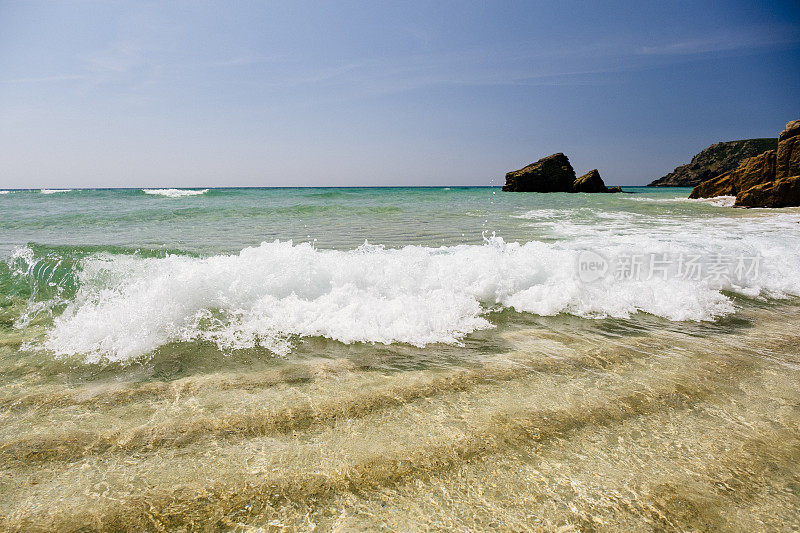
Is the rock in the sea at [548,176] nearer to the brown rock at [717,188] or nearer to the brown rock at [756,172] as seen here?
the brown rock at [717,188]

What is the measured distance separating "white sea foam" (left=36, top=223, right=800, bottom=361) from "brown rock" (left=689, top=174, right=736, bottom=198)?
2403cm

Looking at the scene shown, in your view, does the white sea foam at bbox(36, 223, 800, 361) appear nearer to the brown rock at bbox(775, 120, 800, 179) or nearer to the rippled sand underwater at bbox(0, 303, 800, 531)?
the rippled sand underwater at bbox(0, 303, 800, 531)

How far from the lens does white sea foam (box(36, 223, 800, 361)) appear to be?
137 inches

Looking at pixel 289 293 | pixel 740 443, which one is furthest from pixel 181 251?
pixel 740 443

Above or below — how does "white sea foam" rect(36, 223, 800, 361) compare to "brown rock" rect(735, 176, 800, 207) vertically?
below

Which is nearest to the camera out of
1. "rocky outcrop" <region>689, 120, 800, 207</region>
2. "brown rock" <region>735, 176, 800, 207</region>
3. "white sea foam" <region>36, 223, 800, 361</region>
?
"white sea foam" <region>36, 223, 800, 361</region>

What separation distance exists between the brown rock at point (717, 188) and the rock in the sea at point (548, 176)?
26.6 m

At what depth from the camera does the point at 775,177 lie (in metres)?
19.2

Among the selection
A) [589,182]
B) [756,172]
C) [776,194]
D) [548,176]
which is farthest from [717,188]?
[548,176]

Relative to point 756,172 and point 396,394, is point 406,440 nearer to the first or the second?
point 396,394

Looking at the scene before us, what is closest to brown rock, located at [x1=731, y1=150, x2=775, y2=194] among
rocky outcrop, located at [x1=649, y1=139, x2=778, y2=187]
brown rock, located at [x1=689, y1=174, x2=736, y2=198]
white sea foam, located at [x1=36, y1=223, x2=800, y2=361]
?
brown rock, located at [x1=689, y1=174, x2=736, y2=198]

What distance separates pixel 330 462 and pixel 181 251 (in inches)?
280

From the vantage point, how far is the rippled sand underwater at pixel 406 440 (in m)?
1.58

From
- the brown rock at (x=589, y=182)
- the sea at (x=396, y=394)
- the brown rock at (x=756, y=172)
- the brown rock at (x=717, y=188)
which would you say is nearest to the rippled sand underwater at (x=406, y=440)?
the sea at (x=396, y=394)
